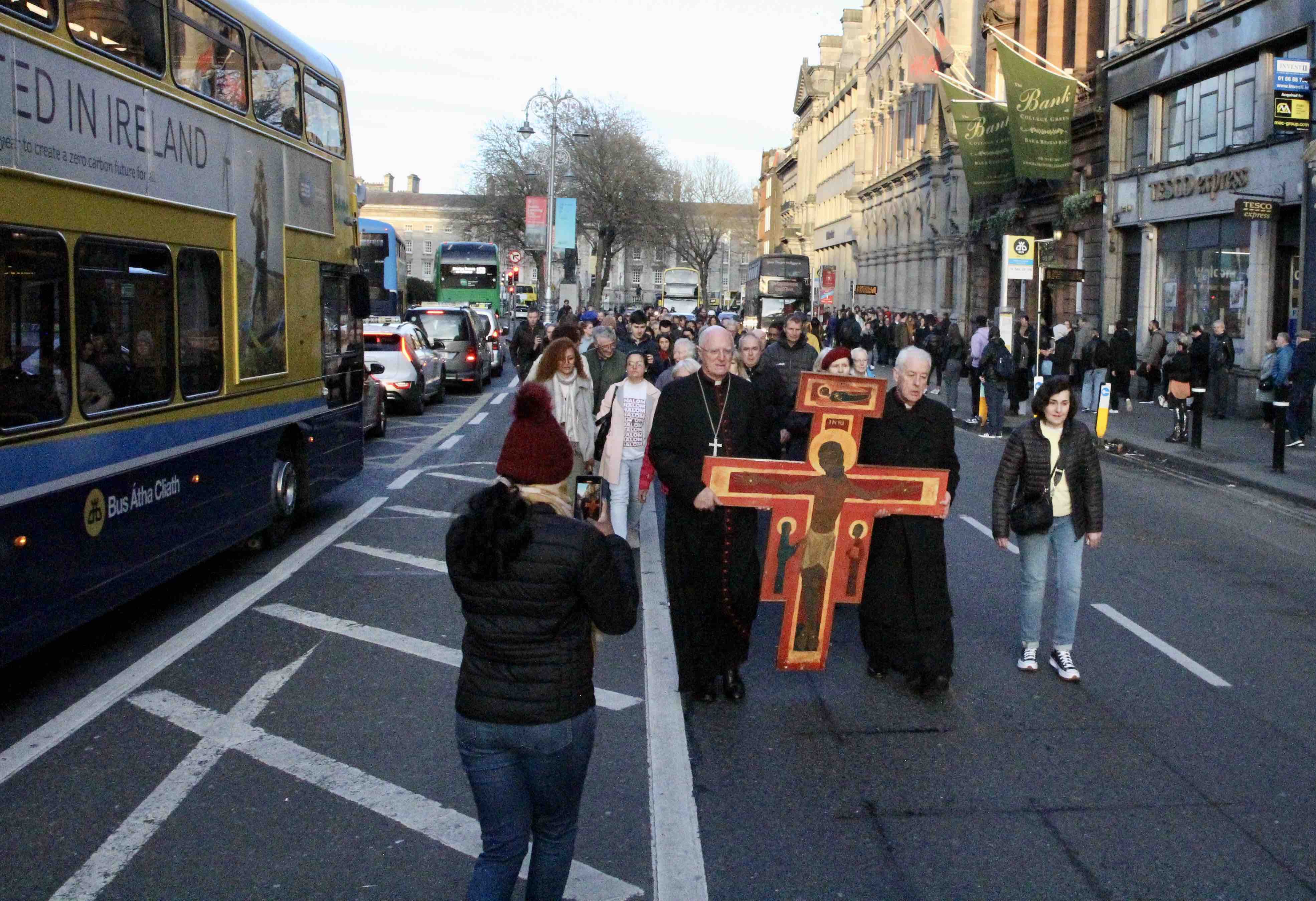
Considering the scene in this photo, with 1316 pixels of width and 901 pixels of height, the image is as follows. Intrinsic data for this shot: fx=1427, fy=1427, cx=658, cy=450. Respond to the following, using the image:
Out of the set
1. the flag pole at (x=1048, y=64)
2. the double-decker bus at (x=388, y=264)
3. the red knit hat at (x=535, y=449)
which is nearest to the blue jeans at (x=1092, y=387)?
the flag pole at (x=1048, y=64)

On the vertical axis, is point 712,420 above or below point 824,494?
above

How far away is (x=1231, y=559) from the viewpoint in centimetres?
1136

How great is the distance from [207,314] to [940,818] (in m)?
5.88

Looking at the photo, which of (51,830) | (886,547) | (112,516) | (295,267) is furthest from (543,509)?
(295,267)

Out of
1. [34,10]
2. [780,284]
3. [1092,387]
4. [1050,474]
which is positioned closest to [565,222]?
[780,284]

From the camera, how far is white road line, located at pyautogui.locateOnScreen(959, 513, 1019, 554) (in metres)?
11.3

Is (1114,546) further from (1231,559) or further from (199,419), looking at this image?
(199,419)

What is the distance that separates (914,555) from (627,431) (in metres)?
3.92

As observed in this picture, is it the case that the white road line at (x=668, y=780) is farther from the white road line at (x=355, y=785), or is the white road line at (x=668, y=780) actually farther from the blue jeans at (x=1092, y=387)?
the blue jeans at (x=1092, y=387)

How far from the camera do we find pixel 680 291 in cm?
8488

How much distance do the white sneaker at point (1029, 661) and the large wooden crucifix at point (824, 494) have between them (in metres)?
1.19

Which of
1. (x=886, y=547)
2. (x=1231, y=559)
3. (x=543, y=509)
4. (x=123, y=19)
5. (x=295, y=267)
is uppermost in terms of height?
(x=123, y=19)

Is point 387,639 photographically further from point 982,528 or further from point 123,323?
point 982,528

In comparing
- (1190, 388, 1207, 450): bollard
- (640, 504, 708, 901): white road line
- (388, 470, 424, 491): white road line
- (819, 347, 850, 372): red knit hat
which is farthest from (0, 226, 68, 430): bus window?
(1190, 388, 1207, 450): bollard
